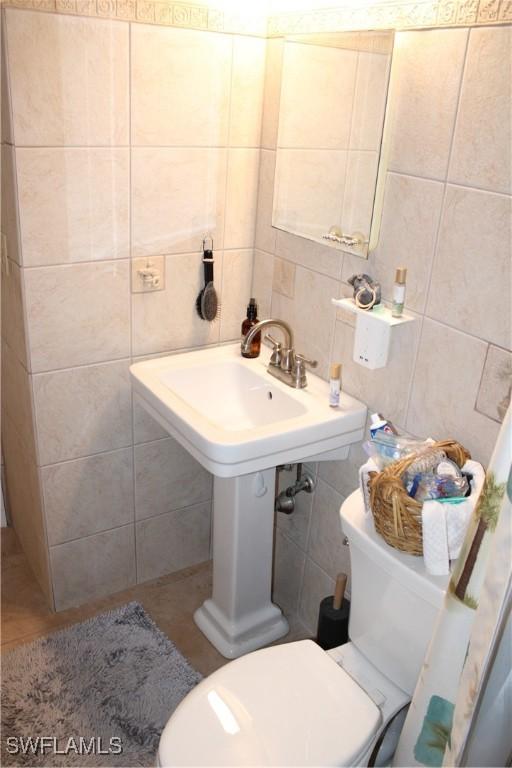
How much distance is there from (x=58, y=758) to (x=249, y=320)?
1.34 metres

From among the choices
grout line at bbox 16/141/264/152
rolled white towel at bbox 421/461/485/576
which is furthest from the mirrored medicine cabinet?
rolled white towel at bbox 421/461/485/576

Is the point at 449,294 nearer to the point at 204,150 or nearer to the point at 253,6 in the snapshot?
the point at 204,150

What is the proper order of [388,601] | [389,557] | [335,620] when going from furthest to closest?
[335,620] → [388,601] → [389,557]

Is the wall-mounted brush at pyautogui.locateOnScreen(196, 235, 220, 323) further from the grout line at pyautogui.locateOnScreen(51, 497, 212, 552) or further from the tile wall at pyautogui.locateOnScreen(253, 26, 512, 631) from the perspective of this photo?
the grout line at pyautogui.locateOnScreen(51, 497, 212, 552)

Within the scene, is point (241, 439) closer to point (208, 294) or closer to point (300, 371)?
point (300, 371)

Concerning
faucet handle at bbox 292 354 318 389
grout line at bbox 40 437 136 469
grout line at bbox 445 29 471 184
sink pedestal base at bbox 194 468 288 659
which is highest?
grout line at bbox 445 29 471 184

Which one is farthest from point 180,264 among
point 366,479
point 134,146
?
point 366,479

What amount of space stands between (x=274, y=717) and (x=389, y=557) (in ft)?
1.36

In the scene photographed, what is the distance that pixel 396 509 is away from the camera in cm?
127

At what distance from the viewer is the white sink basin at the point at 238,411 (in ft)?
5.28

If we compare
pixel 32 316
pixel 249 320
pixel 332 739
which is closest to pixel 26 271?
pixel 32 316

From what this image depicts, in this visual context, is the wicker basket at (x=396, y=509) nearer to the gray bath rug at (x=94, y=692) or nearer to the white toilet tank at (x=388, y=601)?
the white toilet tank at (x=388, y=601)

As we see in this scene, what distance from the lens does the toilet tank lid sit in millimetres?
1282

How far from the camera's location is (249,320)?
6.80 feet
